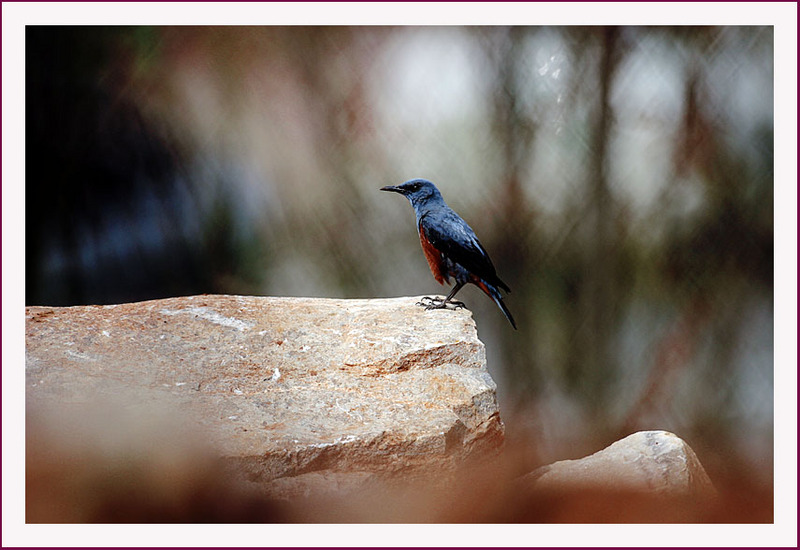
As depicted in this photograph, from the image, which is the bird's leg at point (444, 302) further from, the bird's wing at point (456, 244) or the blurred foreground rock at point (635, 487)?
the blurred foreground rock at point (635, 487)

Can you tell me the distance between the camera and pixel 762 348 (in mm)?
2508

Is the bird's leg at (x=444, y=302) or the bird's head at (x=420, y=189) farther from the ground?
the bird's head at (x=420, y=189)

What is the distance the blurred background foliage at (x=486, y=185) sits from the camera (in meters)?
2.44

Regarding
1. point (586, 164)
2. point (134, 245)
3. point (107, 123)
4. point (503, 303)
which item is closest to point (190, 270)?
point (134, 245)

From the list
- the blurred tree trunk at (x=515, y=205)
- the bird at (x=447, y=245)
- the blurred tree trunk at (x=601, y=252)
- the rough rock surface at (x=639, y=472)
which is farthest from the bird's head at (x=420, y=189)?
the rough rock surface at (x=639, y=472)

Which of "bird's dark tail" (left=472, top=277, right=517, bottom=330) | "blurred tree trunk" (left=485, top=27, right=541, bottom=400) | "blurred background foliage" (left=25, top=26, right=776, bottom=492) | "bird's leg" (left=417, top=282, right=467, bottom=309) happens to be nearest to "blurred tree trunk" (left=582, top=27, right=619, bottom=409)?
"blurred background foliage" (left=25, top=26, right=776, bottom=492)

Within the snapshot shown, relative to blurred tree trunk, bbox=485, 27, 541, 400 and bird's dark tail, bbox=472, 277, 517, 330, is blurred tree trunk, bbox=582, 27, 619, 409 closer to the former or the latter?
blurred tree trunk, bbox=485, 27, 541, 400

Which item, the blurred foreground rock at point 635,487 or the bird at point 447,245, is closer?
the blurred foreground rock at point 635,487

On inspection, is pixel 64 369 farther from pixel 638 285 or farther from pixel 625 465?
pixel 638 285

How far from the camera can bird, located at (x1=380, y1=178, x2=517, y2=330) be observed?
8.15 ft

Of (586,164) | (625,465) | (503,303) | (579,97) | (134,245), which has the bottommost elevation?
(625,465)

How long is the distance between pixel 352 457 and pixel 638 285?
126 centimetres

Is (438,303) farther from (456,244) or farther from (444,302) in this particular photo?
(456,244)

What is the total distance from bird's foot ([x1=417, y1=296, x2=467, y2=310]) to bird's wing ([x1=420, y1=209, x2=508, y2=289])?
16cm
